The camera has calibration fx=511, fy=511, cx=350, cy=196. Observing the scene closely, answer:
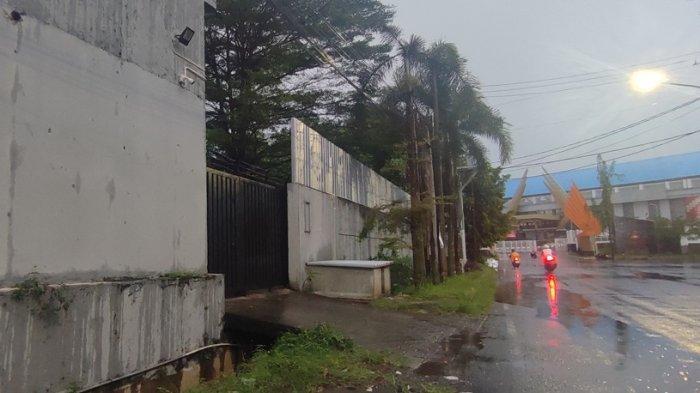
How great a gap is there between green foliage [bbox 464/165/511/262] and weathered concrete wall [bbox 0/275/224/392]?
27.7m

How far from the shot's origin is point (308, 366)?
5398 millimetres

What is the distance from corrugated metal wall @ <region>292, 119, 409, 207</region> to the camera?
11.6 meters

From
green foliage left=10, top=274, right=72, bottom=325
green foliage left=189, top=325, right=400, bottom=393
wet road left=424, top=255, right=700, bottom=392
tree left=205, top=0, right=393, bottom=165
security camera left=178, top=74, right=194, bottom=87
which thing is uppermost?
tree left=205, top=0, right=393, bottom=165

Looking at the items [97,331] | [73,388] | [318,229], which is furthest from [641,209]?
[73,388]

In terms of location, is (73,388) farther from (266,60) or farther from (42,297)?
(266,60)

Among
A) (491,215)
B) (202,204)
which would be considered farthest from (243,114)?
(491,215)

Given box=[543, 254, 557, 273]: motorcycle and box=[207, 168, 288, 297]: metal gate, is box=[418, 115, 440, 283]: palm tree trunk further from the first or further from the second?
box=[543, 254, 557, 273]: motorcycle

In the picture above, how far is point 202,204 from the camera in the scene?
656 cm

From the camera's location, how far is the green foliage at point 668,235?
39.8 meters

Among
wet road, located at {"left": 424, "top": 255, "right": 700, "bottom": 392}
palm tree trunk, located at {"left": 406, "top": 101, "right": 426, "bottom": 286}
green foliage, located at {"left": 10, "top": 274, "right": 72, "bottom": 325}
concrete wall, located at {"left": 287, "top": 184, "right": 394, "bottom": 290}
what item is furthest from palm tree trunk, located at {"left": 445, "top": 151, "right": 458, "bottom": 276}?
green foliage, located at {"left": 10, "top": 274, "right": 72, "bottom": 325}

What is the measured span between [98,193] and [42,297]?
1.21m

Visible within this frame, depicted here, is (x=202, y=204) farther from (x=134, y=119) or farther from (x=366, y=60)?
(x=366, y=60)

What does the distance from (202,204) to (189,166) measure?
556 mm

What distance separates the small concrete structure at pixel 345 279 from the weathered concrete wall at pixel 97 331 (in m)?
5.67
